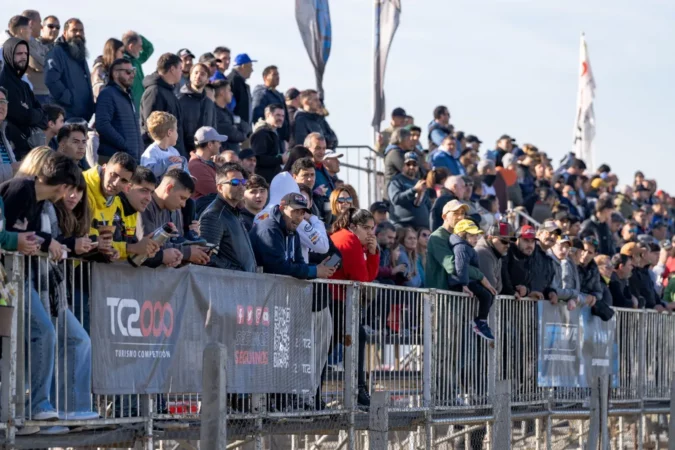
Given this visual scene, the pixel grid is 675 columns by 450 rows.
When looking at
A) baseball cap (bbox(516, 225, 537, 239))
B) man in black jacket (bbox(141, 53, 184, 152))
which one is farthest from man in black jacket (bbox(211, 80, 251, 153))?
baseball cap (bbox(516, 225, 537, 239))

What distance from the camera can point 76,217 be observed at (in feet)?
28.6

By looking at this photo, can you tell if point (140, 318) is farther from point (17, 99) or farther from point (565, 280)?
point (565, 280)

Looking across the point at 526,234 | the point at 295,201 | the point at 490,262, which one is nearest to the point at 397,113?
the point at 526,234

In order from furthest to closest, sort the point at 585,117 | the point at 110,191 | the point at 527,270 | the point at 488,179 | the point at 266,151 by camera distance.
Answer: the point at 585,117
the point at 488,179
the point at 266,151
the point at 527,270
the point at 110,191

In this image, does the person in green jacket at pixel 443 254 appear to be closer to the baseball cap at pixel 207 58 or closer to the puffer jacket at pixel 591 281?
the puffer jacket at pixel 591 281

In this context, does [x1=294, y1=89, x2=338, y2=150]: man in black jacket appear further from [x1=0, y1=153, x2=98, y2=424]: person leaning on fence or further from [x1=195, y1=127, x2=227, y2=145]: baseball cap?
[x1=0, y1=153, x2=98, y2=424]: person leaning on fence

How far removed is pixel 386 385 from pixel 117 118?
356 centimetres

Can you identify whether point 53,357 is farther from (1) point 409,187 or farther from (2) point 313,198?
(1) point 409,187

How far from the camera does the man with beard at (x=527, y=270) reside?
48.9ft

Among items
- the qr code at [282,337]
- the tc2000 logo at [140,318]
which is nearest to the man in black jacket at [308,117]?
the qr code at [282,337]

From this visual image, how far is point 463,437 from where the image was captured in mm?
16297

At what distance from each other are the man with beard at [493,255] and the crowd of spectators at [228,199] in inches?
0.7

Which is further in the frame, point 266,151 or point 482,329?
point 266,151

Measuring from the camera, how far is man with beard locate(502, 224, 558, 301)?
14.9m
